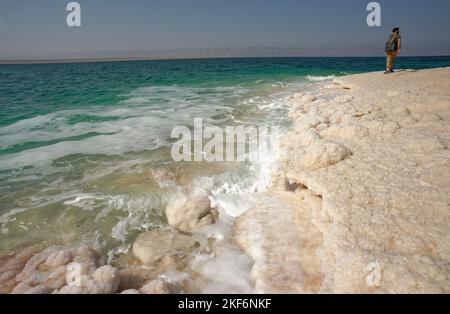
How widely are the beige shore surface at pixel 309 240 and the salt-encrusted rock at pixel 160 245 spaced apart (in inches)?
0.7

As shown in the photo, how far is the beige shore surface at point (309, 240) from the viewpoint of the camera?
8.63 ft

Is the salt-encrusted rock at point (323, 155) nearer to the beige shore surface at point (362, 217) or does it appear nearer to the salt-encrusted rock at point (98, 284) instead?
the beige shore surface at point (362, 217)

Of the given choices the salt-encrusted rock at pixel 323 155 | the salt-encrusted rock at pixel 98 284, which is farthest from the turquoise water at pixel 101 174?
the salt-encrusted rock at pixel 323 155

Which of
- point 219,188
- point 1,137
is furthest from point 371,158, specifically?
point 1,137

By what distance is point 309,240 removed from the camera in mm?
3357

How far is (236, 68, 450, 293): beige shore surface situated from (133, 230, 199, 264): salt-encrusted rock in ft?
2.50

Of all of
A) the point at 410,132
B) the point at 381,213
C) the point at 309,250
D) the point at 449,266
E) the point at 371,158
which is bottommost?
the point at 309,250

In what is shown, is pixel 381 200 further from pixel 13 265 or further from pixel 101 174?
pixel 101 174

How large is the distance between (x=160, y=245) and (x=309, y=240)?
200 centimetres
